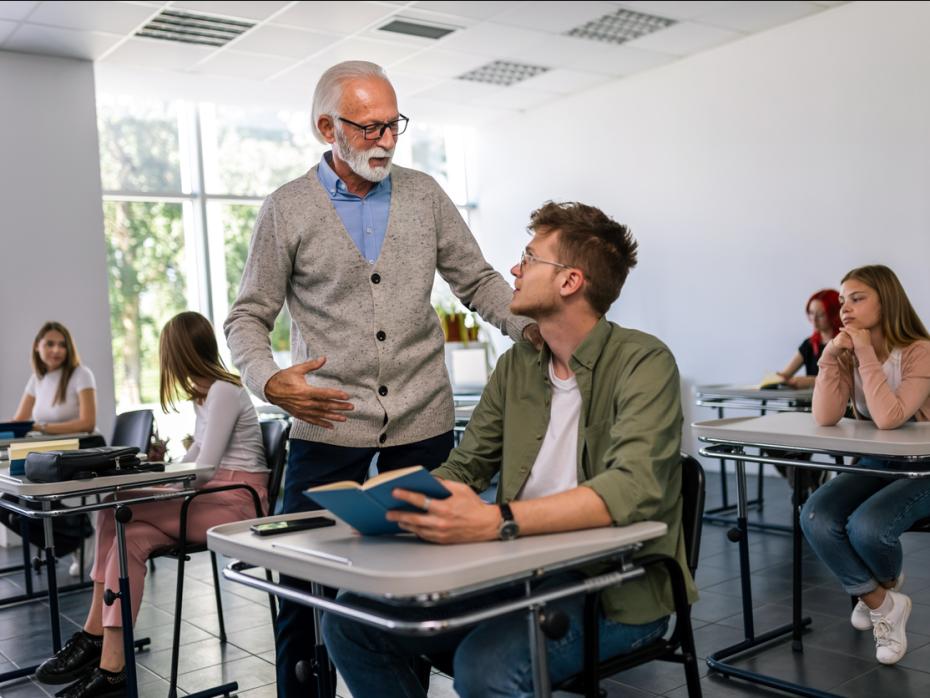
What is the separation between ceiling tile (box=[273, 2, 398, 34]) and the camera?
5410mm

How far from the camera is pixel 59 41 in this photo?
18.5ft

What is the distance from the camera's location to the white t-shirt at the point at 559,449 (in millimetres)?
1782

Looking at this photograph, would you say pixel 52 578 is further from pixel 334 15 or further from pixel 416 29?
pixel 416 29

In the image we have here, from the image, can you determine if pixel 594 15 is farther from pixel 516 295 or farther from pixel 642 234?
pixel 516 295

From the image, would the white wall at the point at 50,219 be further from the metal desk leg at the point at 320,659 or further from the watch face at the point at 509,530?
the watch face at the point at 509,530

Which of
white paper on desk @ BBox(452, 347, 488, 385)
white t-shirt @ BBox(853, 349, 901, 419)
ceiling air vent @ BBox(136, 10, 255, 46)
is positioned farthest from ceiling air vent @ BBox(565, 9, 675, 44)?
white t-shirt @ BBox(853, 349, 901, 419)

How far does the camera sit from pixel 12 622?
13.0 ft

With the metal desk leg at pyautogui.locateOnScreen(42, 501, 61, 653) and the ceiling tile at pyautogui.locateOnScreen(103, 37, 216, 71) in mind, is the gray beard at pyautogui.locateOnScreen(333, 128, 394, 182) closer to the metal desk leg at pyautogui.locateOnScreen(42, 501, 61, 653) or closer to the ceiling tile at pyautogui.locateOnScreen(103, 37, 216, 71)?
the metal desk leg at pyautogui.locateOnScreen(42, 501, 61, 653)

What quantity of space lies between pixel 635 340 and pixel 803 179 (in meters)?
5.03

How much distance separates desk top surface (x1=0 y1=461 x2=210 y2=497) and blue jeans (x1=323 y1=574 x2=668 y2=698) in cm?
117

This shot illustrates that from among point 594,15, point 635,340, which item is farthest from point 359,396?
point 594,15

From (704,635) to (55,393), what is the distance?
367cm

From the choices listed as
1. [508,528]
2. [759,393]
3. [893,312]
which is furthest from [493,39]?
[508,528]

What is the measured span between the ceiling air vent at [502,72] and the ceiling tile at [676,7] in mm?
1234
